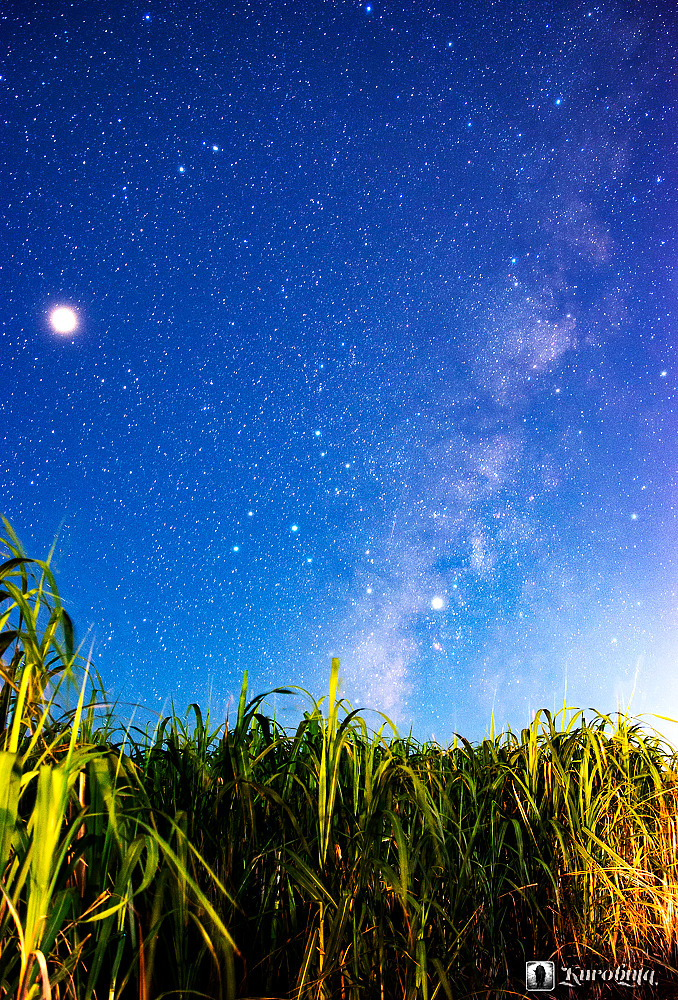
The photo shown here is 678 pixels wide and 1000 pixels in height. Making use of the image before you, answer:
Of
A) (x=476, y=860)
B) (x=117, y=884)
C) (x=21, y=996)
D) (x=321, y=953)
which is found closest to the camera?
(x=21, y=996)

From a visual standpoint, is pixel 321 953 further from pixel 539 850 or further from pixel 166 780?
pixel 539 850

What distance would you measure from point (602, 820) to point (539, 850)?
0.39 metres

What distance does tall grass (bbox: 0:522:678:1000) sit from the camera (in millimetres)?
923

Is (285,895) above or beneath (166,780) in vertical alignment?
beneath

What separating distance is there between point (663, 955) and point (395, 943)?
1.22 metres

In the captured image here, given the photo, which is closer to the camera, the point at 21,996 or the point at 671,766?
the point at 21,996

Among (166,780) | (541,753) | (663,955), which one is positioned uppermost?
(541,753)

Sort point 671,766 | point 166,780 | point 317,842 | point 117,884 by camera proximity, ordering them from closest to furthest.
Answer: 1. point 117,884
2. point 317,842
3. point 166,780
4. point 671,766

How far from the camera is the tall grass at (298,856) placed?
3.03 feet

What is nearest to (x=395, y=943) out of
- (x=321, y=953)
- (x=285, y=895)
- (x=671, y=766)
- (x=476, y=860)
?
(x=321, y=953)

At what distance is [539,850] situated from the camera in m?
1.87

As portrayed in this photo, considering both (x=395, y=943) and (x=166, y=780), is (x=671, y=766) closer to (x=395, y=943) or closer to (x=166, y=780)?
(x=395, y=943)

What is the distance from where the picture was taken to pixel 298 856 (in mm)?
1262

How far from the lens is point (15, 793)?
2.67 ft
